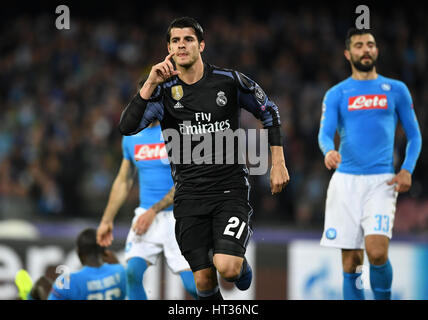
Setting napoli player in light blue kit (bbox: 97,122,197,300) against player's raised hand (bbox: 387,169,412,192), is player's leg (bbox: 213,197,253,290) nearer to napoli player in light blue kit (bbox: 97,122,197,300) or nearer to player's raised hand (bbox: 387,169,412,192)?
napoli player in light blue kit (bbox: 97,122,197,300)

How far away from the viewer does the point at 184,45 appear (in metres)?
5.18

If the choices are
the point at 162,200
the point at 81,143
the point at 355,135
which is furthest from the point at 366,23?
the point at 81,143

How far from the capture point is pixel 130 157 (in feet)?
22.4

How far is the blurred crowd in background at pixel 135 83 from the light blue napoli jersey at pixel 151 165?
10.8ft

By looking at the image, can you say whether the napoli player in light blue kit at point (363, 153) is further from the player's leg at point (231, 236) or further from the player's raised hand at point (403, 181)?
the player's leg at point (231, 236)

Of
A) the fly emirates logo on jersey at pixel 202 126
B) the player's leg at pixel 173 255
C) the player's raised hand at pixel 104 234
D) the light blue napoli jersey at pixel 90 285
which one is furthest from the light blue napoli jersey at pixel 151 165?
the fly emirates logo on jersey at pixel 202 126

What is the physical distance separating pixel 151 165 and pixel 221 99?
161cm

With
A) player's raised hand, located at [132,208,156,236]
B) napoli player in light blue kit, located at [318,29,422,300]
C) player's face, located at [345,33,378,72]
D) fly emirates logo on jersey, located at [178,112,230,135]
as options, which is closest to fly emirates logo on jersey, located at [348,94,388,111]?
napoli player in light blue kit, located at [318,29,422,300]

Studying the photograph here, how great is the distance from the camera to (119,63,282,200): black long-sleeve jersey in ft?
17.2

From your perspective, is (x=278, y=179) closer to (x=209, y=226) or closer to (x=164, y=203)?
(x=209, y=226)

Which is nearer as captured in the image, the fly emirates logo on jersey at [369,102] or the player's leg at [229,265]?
the player's leg at [229,265]

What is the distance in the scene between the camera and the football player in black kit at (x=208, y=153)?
17.0 feet

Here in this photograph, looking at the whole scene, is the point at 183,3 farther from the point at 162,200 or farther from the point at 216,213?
the point at 216,213

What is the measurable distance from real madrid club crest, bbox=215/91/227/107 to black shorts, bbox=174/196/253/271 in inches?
27.6
